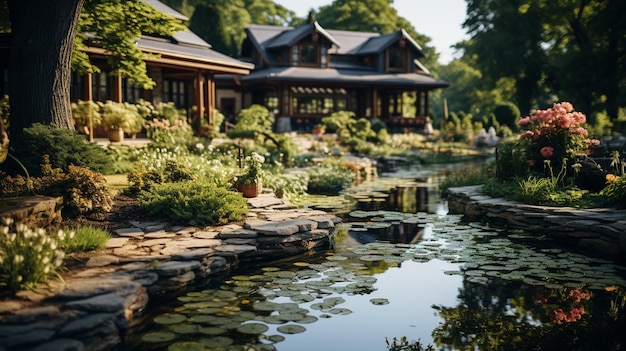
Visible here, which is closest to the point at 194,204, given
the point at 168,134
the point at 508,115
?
the point at 168,134

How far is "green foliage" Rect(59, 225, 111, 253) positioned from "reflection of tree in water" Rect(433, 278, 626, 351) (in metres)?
4.16

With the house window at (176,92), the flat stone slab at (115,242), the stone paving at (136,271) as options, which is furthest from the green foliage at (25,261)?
the house window at (176,92)

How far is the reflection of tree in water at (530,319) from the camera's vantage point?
201 inches

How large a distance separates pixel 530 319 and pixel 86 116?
1243 cm

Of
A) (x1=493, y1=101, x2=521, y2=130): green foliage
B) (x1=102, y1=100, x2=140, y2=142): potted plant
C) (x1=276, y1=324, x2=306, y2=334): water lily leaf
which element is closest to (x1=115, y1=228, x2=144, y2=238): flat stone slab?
(x1=276, y1=324, x2=306, y2=334): water lily leaf

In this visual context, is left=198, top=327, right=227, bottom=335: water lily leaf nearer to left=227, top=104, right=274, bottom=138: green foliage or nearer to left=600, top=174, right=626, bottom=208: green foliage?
left=600, top=174, right=626, bottom=208: green foliage

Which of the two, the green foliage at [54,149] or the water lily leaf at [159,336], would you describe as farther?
the green foliage at [54,149]

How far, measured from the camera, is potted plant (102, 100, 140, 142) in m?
15.4

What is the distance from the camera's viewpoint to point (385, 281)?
7.09 meters

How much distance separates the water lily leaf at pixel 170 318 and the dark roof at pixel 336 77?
945 inches

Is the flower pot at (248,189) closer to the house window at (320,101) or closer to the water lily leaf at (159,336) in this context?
the water lily leaf at (159,336)

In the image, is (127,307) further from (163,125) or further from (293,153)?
(293,153)

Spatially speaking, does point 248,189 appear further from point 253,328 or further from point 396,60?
point 396,60

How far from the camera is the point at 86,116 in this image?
48.2 ft
